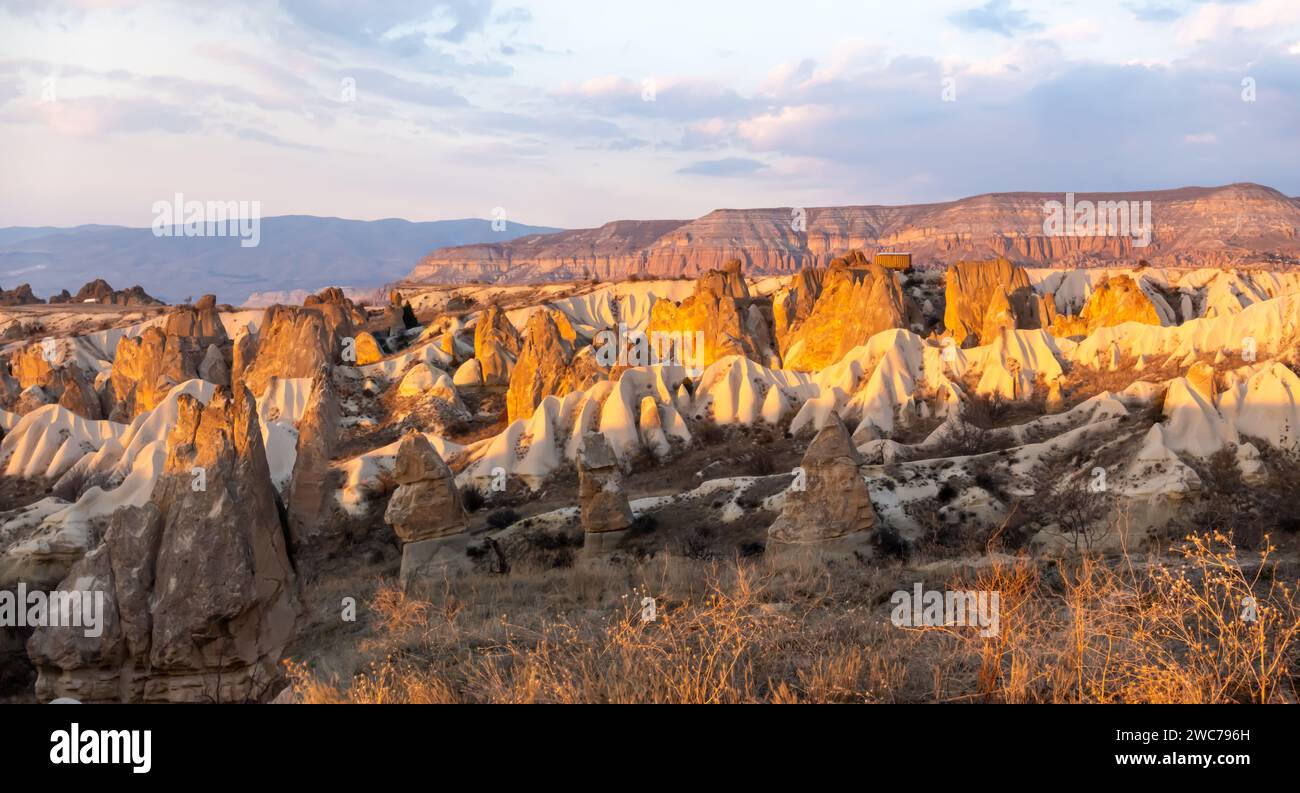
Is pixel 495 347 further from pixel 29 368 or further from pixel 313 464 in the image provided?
pixel 29 368

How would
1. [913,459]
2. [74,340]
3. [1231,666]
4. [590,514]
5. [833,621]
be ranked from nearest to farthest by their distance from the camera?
[1231,666] < [833,621] < [590,514] < [913,459] < [74,340]

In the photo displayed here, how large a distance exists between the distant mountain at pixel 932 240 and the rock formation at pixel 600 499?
97.6m

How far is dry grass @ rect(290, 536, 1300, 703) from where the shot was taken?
160 inches

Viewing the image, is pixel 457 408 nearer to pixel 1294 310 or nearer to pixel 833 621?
pixel 1294 310

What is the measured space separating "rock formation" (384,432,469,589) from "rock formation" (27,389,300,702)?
665 centimetres

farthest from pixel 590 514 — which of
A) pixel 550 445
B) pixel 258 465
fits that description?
pixel 550 445

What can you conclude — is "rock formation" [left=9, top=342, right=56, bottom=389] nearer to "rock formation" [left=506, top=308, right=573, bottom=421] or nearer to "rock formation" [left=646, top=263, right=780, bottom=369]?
"rock formation" [left=506, top=308, right=573, bottom=421]

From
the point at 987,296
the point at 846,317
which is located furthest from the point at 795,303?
the point at 987,296

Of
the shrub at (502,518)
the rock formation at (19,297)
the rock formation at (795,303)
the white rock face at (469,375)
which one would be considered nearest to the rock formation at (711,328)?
the rock formation at (795,303)

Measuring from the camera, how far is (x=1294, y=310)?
33281 millimetres

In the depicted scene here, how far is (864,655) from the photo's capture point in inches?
197

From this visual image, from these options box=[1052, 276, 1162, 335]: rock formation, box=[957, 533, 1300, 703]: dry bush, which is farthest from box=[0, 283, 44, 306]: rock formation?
box=[957, 533, 1300, 703]: dry bush

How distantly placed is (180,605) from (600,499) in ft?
35.5

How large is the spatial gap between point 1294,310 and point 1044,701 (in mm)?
36802
